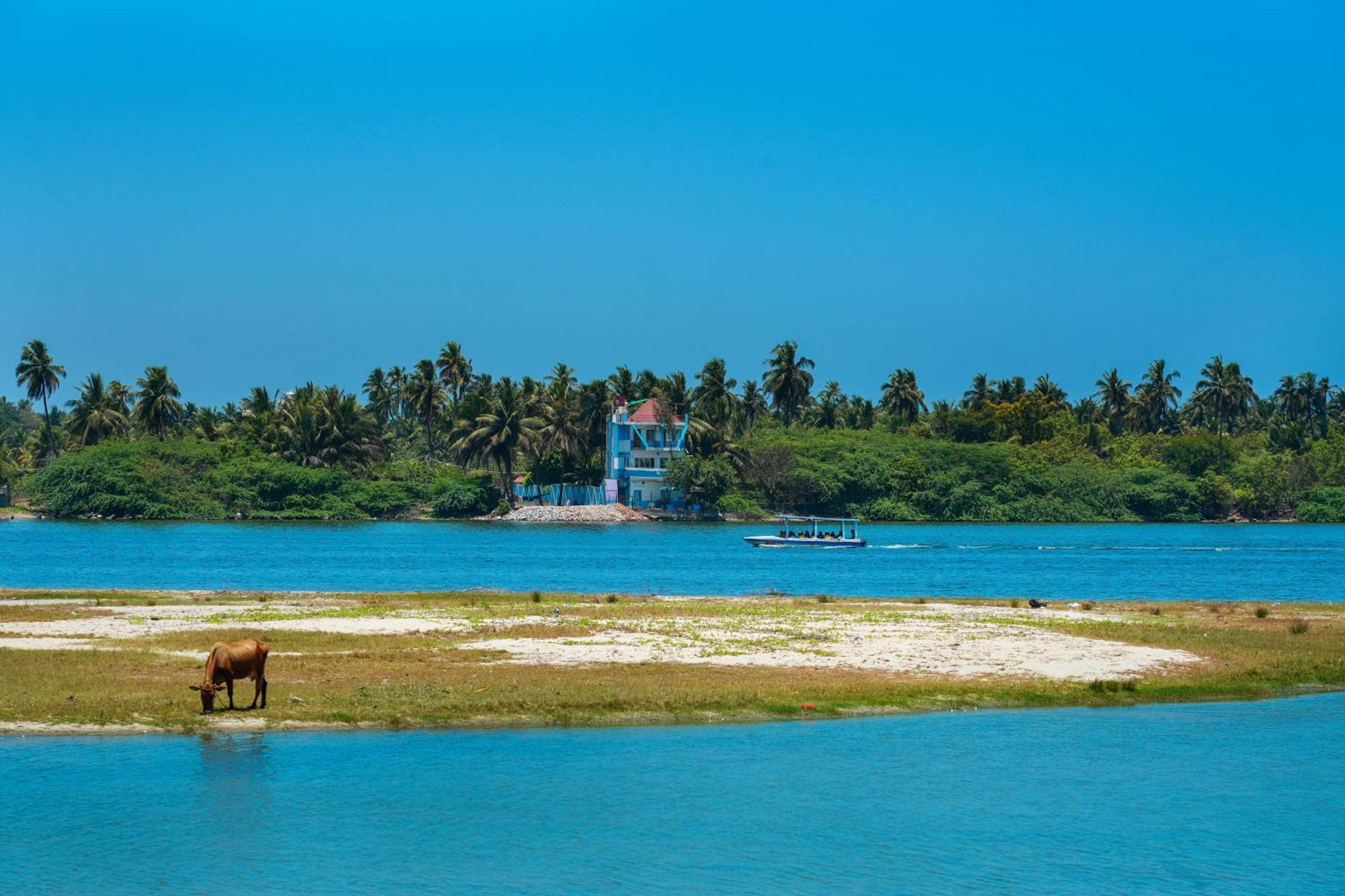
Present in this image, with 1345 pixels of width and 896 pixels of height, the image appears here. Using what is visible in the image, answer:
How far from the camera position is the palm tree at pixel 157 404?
17150 cm

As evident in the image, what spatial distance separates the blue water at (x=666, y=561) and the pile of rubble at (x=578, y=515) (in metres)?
8.49

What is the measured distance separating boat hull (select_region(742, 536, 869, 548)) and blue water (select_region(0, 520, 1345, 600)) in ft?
5.61

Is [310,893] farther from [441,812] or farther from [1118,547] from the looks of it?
[1118,547]

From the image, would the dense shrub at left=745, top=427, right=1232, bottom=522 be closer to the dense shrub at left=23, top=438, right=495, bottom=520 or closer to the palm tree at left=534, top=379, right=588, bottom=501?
the palm tree at left=534, top=379, right=588, bottom=501

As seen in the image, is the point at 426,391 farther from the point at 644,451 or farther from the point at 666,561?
the point at 666,561

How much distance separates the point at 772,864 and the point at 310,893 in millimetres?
6186

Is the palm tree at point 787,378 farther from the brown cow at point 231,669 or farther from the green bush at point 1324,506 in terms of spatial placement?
the brown cow at point 231,669

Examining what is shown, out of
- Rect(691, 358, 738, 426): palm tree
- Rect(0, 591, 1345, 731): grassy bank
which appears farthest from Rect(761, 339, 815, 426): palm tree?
Rect(0, 591, 1345, 731): grassy bank

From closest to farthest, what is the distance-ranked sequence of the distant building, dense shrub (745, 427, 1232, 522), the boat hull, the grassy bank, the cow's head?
the cow's head
the grassy bank
the boat hull
the distant building
dense shrub (745, 427, 1232, 522)

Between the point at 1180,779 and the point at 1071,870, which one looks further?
the point at 1180,779

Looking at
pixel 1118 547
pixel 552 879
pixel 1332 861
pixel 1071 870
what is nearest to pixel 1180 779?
pixel 1332 861

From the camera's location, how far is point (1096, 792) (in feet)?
78.0

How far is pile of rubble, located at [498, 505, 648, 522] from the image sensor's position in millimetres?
162750

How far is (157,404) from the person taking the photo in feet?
562
